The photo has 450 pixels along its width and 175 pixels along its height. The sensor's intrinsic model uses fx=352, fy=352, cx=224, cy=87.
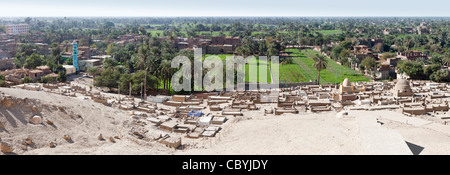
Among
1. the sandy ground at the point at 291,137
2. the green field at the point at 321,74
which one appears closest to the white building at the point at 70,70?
the green field at the point at 321,74

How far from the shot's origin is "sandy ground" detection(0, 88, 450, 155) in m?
23.7

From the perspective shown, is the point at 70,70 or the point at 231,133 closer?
the point at 231,133

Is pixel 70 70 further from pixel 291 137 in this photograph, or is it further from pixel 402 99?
pixel 402 99

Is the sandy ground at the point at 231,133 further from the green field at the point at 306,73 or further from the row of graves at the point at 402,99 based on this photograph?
the green field at the point at 306,73

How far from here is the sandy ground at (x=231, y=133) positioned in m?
23.7

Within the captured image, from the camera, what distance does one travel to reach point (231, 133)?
96.7ft

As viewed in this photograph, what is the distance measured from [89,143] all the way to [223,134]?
34.2 ft

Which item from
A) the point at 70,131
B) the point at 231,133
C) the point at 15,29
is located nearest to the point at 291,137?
the point at 231,133

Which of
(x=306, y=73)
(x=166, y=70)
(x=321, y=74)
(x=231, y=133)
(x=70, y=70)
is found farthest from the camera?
(x=306, y=73)

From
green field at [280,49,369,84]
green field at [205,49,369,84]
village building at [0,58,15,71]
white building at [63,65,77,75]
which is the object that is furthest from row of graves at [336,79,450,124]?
village building at [0,58,15,71]

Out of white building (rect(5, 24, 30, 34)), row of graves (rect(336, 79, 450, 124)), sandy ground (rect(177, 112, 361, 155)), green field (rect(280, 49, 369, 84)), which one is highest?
white building (rect(5, 24, 30, 34))

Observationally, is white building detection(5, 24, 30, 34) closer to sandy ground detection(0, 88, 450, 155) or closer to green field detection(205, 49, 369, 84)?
green field detection(205, 49, 369, 84)

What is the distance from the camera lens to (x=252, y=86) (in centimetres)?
5372
